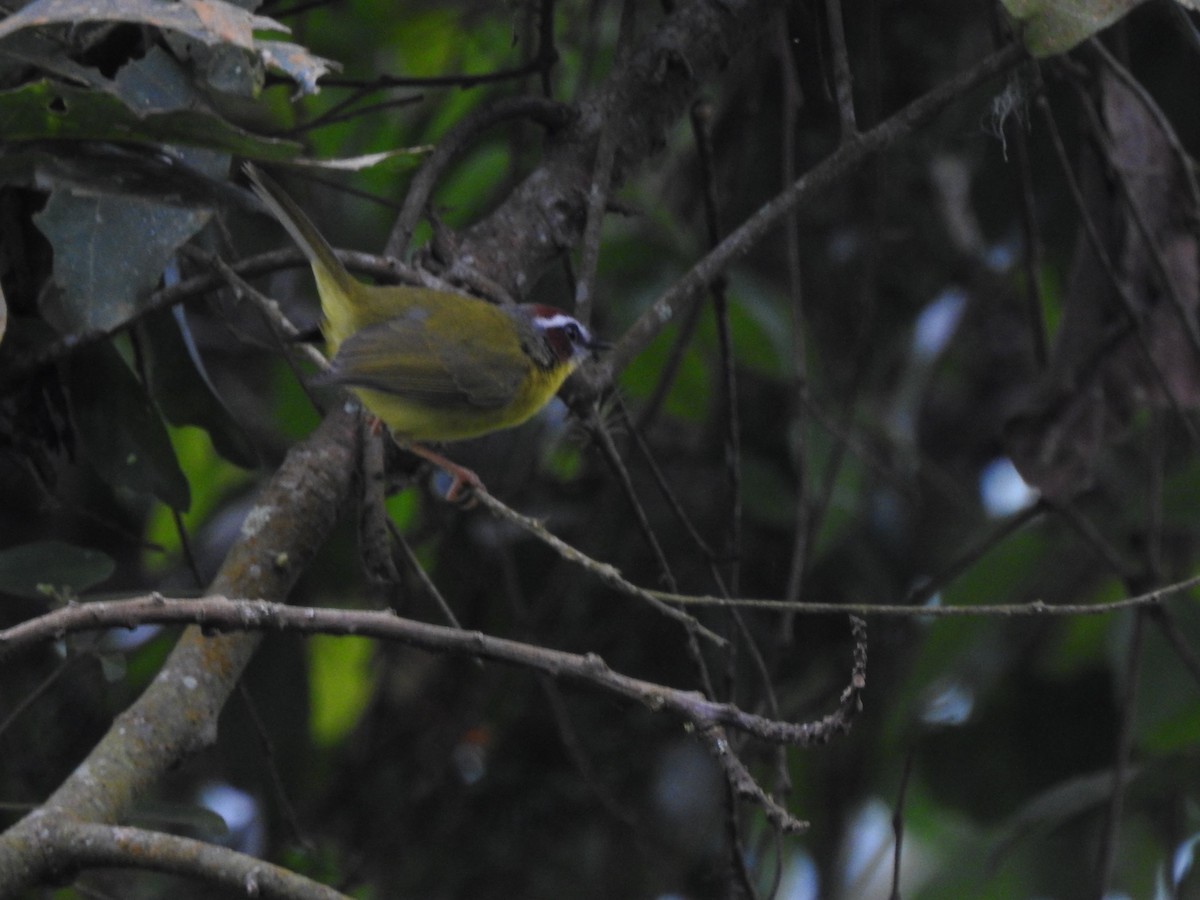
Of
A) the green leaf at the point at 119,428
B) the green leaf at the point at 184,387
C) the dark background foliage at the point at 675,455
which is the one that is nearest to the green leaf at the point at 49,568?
the dark background foliage at the point at 675,455

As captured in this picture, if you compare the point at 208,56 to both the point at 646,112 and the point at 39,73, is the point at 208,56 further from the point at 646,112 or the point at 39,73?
the point at 646,112

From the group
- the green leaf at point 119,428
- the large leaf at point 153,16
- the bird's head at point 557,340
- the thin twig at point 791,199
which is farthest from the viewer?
the bird's head at point 557,340

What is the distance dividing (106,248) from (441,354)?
4.78 feet

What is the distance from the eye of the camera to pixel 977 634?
3.80 metres

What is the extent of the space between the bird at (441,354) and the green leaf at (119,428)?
0.51m

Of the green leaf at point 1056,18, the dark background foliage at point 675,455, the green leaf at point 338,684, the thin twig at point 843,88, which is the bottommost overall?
the green leaf at point 338,684

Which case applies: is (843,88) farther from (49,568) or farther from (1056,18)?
(49,568)

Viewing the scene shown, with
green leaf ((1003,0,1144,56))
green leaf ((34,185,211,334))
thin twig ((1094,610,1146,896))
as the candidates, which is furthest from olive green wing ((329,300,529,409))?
thin twig ((1094,610,1146,896))

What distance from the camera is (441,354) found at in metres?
3.75

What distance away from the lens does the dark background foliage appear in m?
2.73

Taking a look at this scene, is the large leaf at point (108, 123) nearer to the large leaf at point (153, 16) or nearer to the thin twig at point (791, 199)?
the large leaf at point (153, 16)

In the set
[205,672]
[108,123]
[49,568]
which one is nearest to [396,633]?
[205,672]

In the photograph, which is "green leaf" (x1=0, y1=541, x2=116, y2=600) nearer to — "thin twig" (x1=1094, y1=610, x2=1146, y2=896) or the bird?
the bird

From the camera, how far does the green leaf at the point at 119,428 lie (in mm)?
2791
